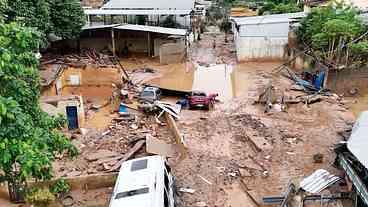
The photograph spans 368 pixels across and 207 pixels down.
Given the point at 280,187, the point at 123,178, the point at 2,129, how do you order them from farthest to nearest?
the point at 280,187 < the point at 123,178 < the point at 2,129

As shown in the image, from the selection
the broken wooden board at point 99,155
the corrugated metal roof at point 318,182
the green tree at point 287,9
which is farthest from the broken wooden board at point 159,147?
the green tree at point 287,9

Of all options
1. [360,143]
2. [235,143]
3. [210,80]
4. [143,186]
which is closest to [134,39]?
[210,80]

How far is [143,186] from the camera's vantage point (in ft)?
30.5

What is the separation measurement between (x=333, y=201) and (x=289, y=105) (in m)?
9.52

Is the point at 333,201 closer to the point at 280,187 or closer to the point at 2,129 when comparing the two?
the point at 280,187

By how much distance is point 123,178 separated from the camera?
10.0 m

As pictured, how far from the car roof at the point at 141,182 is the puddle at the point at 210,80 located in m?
10.8

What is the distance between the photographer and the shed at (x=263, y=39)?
28.6m

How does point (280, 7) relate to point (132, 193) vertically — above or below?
above

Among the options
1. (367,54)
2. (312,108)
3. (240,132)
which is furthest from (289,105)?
(367,54)

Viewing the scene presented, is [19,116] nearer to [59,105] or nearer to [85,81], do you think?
[59,105]

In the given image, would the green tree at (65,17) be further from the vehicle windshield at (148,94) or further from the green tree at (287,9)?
the green tree at (287,9)

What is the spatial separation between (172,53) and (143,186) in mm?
21553

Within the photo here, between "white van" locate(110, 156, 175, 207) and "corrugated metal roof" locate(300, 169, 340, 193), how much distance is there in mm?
3722
